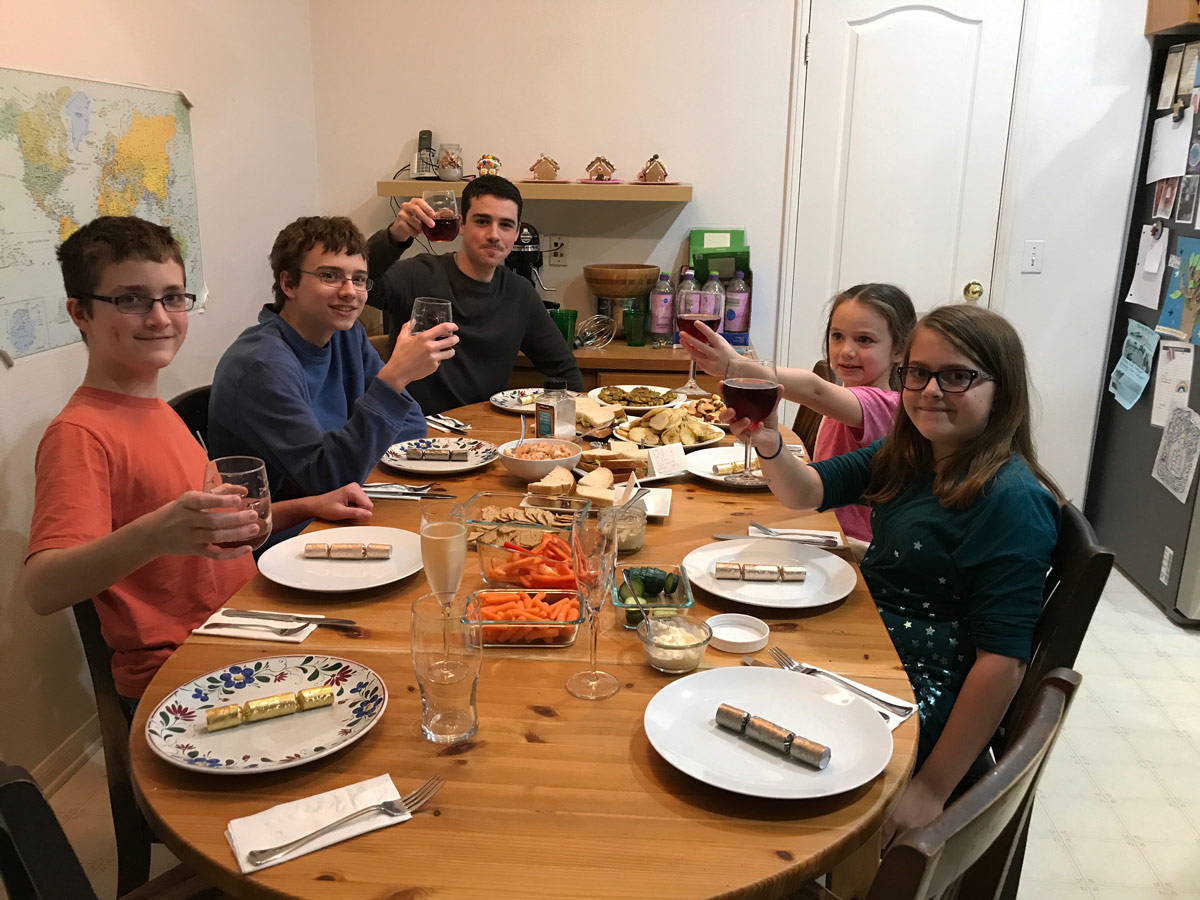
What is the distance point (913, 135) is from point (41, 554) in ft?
11.8

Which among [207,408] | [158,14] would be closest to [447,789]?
[207,408]

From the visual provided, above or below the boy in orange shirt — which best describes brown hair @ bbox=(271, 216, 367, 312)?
above

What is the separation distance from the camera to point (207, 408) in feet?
6.79

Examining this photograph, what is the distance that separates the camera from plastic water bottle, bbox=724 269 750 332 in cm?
386

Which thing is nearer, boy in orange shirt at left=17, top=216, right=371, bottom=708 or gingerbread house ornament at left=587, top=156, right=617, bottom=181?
boy in orange shirt at left=17, top=216, right=371, bottom=708

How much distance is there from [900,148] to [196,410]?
3072 mm

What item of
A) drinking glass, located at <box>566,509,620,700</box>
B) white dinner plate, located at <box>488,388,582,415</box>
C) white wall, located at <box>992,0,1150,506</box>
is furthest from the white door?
drinking glass, located at <box>566,509,620,700</box>

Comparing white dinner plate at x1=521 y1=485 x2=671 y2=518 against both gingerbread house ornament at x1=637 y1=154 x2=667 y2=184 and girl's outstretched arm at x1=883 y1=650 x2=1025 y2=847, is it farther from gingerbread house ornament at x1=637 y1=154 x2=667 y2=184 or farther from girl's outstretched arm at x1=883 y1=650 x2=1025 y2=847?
gingerbread house ornament at x1=637 y1=154 x2=667 y2=184

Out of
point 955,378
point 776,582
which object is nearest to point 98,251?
point 776,582

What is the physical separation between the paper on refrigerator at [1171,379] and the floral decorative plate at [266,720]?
3101 mm

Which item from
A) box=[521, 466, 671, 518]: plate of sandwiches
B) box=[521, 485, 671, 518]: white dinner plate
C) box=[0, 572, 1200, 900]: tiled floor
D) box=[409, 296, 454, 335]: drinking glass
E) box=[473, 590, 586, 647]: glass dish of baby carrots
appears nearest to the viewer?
box=[473, 590, 586, 647]: glass dish of baby carrots

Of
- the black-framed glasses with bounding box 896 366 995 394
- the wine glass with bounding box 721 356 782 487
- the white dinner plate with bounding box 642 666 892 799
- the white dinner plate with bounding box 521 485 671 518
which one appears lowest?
the white dinner plate with bounding box 642 666 892 799

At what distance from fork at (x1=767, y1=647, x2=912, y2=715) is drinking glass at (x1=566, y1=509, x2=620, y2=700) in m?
0.24

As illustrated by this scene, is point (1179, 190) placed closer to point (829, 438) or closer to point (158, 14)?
point (829, 438)
